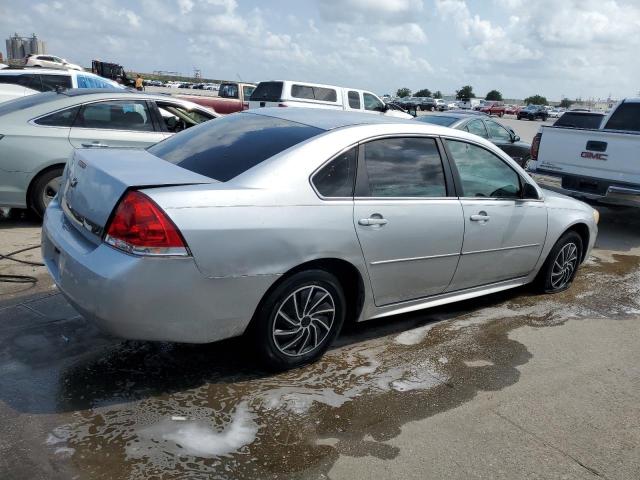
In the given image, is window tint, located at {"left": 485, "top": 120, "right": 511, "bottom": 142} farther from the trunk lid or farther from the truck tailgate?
the trunk lid

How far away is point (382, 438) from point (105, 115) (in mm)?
5471

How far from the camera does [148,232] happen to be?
2930 millimetres

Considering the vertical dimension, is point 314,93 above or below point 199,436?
above

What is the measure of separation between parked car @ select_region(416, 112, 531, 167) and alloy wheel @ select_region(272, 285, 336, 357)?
813 cm

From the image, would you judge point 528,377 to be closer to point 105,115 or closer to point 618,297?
point 618,297

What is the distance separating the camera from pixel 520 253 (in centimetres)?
488

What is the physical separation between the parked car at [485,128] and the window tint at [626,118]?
2.22 meters

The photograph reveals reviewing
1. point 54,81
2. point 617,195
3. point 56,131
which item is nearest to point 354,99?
point 54,81

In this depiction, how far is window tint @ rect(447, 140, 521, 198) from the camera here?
14.4ft

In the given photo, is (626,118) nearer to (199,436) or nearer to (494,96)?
(199,436)

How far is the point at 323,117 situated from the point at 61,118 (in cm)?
390

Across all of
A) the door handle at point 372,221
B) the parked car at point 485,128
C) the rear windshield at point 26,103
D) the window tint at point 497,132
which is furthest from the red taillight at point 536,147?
the rear windshield at point 26,103

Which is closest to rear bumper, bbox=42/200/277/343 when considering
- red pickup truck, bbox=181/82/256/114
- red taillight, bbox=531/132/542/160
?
red taillight, bbox=531/132/542/160

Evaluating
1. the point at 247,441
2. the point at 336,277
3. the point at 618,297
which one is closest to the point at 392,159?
the point at 336,277
